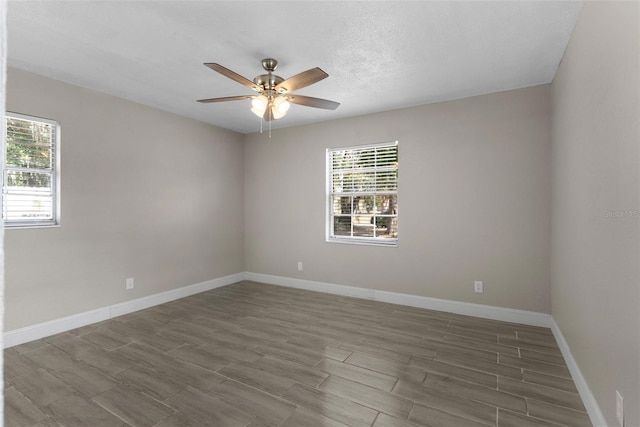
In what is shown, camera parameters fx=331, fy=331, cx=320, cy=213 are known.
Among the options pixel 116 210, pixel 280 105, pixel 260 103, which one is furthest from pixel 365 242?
pixel 116 210

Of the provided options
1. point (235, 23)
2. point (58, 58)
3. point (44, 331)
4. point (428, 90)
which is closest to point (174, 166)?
point (58, 58)

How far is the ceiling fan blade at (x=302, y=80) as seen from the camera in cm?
237

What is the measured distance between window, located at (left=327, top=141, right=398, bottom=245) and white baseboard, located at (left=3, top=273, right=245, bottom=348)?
2125 millimetres

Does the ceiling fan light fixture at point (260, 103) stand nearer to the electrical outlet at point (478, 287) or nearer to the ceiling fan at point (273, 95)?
the ceiling fan at point (273, 95)

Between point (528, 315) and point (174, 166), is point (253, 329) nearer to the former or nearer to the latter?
point (174, 166)

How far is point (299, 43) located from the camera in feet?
8.51

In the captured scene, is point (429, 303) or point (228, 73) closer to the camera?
point (228, 73)

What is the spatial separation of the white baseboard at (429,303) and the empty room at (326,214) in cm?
3

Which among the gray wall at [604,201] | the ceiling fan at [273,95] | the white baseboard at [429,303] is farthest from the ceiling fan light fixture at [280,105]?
the white baseboard at [429,303]

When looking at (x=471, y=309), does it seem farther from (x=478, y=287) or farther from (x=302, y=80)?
(x=302, y=80)

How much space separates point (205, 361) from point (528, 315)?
3242 millimetres

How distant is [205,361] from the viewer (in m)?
2.72

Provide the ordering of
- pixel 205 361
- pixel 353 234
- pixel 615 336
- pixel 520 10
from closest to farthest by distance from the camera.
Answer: pixel 615 336
pixel 520 10
pixel 205 361
pixel 353 234

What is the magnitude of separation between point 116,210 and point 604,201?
440 centimetres
